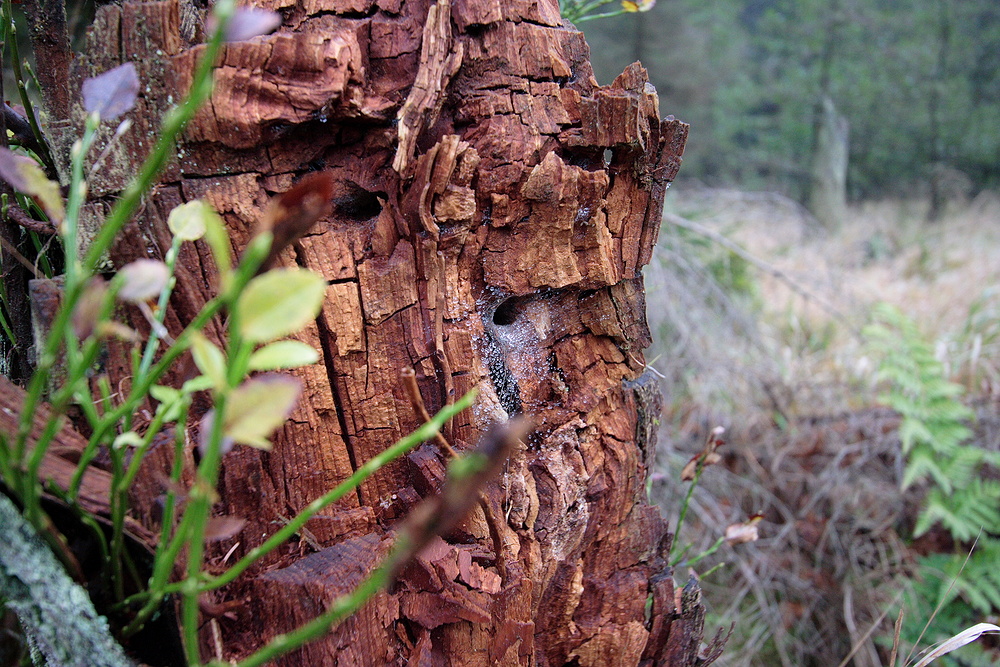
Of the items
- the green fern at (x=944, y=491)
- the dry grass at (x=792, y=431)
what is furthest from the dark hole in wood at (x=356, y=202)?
the green fern at (x=944, y=491)

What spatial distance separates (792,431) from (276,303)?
2727 millimetres

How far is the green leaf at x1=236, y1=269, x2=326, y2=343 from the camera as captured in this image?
0.37 metres

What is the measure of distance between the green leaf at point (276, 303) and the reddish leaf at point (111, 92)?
27 centimetres

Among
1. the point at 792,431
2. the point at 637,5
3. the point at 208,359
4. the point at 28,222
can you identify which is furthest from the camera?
the point at 792,431

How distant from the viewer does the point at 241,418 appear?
385 millimetres

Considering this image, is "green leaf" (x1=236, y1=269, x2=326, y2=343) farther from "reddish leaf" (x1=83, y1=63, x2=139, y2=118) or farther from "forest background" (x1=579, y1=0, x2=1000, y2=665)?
"forest background" (x1=579, y1=0, x2=1000, y2=665)

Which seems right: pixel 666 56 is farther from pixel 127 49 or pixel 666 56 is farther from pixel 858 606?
pixel 127 49

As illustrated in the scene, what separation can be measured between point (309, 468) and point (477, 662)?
360 mm

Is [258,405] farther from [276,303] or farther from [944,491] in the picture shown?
[944,491]

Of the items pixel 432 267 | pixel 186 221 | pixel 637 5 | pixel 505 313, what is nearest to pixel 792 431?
pixel 637 5

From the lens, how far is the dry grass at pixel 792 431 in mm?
2188

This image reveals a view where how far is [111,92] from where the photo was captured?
1.69ft

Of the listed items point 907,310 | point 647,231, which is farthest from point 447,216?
point 907,310

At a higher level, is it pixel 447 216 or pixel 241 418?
pixel 447 216
